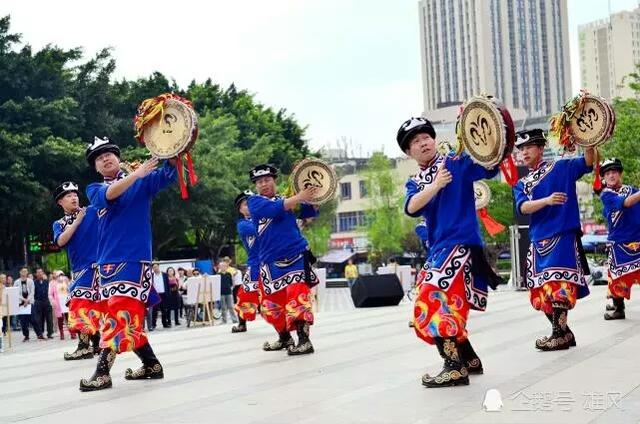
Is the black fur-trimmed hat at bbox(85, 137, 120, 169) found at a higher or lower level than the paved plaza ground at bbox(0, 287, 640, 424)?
higher

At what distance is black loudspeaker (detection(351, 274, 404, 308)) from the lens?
20.0 m

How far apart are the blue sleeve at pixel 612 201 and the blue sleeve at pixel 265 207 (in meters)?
4.23

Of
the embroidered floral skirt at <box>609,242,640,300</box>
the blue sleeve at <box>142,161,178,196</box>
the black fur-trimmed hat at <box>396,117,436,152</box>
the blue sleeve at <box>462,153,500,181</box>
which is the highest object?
the black fur-trimmed hat at <box>396,117,436,152</box>

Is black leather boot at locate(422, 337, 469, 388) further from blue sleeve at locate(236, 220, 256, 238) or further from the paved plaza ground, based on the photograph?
blue sleeve at locate(236, 220, 256, 238)

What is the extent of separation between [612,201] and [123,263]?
20.8ft

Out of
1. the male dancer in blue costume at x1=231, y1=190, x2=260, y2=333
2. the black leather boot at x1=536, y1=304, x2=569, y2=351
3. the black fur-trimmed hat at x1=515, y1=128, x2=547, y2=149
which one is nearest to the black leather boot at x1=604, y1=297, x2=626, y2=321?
the black leather boot at x1=536, y1=304, x2=569, y2=351

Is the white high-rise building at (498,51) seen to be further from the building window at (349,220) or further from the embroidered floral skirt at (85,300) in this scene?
the embroidered floral skirt at (85,300)

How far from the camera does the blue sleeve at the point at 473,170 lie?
6.73m

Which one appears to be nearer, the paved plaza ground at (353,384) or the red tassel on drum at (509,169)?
the paved plaza ground at (353,384)

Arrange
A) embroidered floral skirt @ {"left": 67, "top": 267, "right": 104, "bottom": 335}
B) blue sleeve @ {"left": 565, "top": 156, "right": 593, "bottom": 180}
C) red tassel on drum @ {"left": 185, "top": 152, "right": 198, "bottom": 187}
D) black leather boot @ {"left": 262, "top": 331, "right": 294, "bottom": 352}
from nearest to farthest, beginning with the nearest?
1. red tassel on drum @ {"left": 185, "top": 152, "right": 198, "bottom": 187}
2. blue sleeve @ {"left": 565, "top": 156, "right": 593, "bottom": 180}
3. embroidered floral skirt @ {"left": 67, "top": 267, "right": 104, "bottom": 335}
4. black leather boot @ {"left": 262, "top": 331, "right": 294, "bottom": 352}

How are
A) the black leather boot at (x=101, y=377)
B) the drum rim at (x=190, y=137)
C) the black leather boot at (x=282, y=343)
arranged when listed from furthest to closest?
the black leather boot at (x=282, y=343) → the black leather boot at (x=101, y=377) → the drum rim at (x=190, y=137)

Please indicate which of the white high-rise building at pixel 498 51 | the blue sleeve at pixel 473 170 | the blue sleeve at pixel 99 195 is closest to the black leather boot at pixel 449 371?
the blue sleeve at pixel 473 170

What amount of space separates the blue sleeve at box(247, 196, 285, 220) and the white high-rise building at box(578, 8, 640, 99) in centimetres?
15379

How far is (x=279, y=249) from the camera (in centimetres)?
1007
